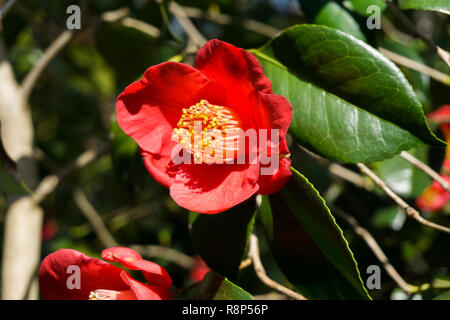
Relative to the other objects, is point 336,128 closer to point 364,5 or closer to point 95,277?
point 364,5

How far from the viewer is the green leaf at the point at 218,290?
2.02ft

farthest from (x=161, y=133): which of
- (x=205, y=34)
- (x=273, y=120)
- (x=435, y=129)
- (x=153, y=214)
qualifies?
(x=153, y=214)

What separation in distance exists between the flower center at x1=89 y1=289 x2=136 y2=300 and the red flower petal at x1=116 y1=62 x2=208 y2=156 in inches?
9.3

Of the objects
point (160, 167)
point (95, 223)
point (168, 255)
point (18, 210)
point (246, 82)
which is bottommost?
point (168, 255)

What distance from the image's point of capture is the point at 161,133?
0.70 m

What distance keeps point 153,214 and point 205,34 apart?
2.69 feet

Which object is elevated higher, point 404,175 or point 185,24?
point 185,24

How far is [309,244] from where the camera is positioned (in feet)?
2.04

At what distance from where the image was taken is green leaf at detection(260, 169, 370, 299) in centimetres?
57

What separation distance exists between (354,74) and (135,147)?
438mm

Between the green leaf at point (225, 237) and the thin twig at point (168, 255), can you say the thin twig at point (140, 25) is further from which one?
the thin twig at point (168, 255)

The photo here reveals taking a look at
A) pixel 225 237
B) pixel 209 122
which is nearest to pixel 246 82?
pixel 209 122

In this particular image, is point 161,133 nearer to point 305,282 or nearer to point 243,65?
point 243,65

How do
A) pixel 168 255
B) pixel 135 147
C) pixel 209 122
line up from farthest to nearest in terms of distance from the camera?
pixel 168 255, pixel 135 147, pixel 209 122
